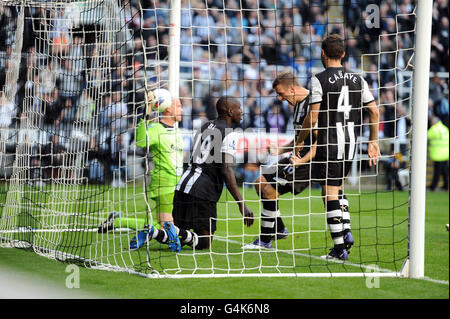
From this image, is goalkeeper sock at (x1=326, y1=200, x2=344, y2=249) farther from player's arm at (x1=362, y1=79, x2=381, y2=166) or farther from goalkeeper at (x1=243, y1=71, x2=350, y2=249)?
player's arm at (x1=362, y1=79, x2=381, y2=166)

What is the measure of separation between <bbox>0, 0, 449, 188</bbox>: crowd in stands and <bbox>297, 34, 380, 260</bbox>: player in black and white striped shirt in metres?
→ 1.81

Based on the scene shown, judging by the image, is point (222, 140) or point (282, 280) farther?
point (222, 140)

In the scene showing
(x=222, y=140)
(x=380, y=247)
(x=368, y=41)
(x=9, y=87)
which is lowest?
(x=380, y=247)

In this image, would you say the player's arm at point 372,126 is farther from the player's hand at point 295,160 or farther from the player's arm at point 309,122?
the player's hand at point 295,160

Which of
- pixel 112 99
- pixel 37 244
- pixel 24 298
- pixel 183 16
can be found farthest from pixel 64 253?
pixel 183 16

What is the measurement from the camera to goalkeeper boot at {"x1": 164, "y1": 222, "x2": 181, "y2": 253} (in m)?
6.40

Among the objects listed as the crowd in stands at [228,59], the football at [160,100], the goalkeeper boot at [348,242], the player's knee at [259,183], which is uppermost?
the crowd in stands at [228,59]

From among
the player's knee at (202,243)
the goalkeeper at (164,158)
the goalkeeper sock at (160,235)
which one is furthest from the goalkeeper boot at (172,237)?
the goalkeeper at (164,158)

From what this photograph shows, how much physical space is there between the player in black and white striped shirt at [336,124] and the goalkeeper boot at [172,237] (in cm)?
137

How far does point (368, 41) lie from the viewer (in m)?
17.3

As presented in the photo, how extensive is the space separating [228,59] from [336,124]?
1107 cm

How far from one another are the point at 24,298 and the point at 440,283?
2.96 meters

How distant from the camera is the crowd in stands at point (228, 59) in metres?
7.72
